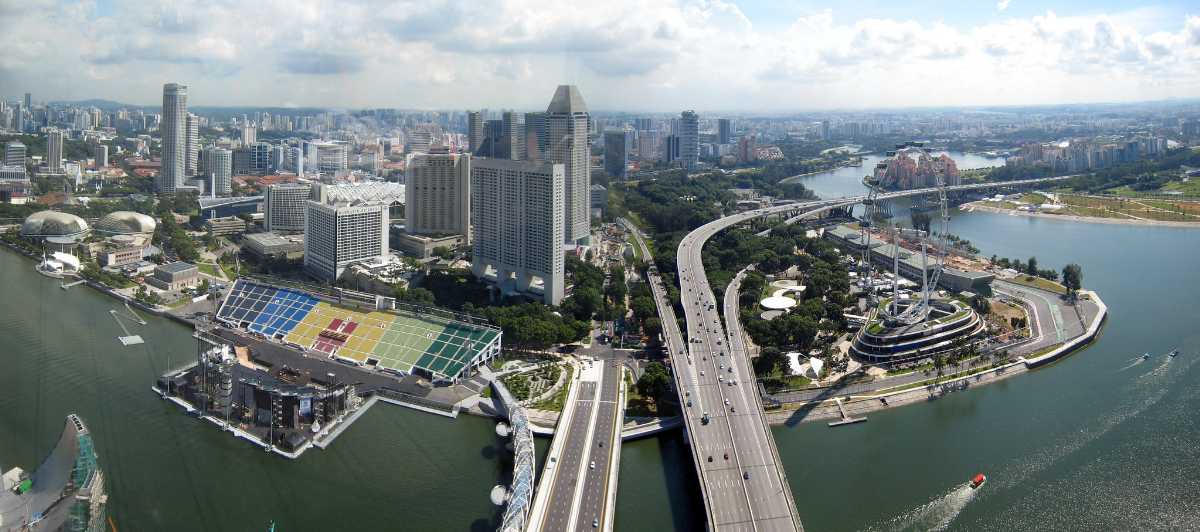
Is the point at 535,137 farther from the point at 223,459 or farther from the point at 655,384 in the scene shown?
the point at 223,459

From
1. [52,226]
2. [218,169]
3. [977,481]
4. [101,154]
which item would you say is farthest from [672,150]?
[977,481]

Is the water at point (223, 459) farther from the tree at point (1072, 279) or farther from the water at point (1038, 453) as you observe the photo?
the tree at point (1072, 279)

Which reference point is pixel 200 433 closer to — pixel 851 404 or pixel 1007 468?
pixel 851 404

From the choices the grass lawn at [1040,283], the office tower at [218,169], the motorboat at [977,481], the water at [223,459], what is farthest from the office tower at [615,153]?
the motorboat at [977,481]

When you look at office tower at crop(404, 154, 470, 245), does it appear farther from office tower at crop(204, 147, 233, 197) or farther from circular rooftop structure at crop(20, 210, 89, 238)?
office tower at crop(204, 147, 233, 197)

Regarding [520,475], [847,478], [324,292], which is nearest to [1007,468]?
[847,478]

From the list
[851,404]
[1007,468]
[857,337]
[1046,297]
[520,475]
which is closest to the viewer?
[520,475]

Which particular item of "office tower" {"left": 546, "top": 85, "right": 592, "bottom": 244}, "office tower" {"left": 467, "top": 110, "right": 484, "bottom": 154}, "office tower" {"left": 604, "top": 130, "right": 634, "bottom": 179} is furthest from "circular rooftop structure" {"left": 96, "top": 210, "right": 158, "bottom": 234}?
"office tower" {"left": 604, "top": 130, "right": 634, "bottom": 179}
